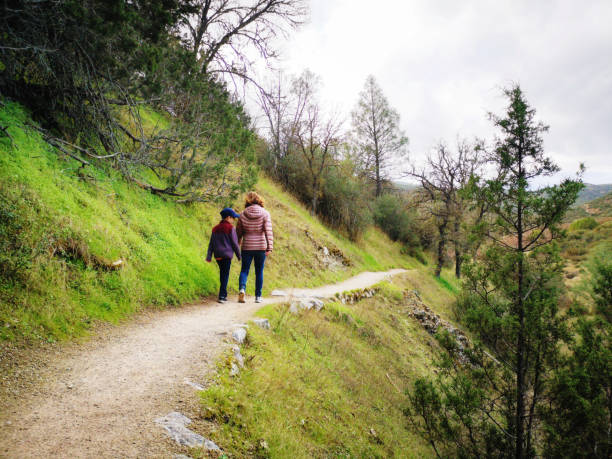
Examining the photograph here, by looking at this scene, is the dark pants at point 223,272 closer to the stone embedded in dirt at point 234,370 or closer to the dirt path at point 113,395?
the dirt path at point 113,395

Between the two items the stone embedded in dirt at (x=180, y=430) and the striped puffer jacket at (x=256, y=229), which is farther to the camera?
the striped puffer jacket at (x=256, y=229)

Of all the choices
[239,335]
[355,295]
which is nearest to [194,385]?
[239,335]

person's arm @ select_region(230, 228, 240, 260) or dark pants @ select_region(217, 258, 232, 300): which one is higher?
person's arm @ select_region(230, 228, 240, 260)

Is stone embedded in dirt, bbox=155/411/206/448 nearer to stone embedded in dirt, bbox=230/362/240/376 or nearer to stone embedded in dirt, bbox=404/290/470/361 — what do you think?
stone embedded in dirt, bbox=230/362/240/376

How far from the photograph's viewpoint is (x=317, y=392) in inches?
173

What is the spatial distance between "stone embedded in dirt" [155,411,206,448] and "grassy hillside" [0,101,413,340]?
185cm

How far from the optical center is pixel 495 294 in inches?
252

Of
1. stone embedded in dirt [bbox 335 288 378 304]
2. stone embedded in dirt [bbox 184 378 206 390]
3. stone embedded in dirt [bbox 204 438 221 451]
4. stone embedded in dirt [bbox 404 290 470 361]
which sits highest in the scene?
stone embedded in dirt [bbox 184 378 206 390]

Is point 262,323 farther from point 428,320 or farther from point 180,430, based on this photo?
point 428,320

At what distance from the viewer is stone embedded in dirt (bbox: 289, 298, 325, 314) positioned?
6.49 meters

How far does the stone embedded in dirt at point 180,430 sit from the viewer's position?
7.06 feet

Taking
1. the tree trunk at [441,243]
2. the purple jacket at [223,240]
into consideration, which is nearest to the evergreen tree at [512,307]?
the purple jacket at [223,240]

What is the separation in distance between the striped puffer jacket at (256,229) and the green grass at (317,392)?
1342 millimetres

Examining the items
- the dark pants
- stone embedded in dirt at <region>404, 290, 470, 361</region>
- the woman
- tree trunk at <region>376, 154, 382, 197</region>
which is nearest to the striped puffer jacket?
the woman
